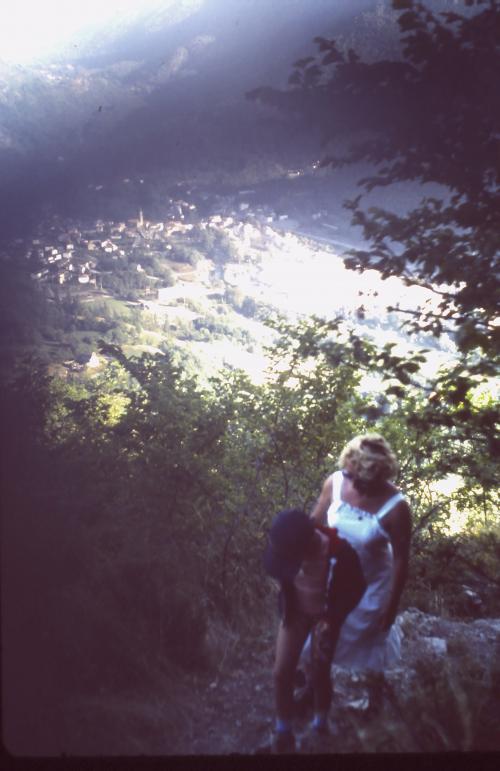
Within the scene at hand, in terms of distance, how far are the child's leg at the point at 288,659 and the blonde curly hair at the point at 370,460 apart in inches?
25.1

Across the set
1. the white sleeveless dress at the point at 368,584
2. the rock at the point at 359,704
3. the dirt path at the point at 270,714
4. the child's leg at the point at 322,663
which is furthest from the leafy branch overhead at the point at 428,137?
the rock at the point at 359,704

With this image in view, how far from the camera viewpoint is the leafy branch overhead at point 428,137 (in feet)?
8.80

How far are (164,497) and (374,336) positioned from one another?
2.35 meters

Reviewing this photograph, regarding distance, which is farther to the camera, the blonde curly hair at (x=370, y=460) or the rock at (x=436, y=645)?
the rock at (x=436, y=645)

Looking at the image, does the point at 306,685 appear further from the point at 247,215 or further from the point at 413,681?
the point at 247,215

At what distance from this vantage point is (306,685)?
2.45 m

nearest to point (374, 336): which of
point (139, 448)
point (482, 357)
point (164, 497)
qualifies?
point (482, 357)

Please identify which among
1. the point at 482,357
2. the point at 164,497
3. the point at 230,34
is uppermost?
the point at 230,34

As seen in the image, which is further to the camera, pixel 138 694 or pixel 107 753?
pixel 138 694

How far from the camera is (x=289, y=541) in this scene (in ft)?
6.50

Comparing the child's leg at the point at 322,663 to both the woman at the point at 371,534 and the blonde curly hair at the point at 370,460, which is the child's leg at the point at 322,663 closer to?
the woman at the point at 371,534

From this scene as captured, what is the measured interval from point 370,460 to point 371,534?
0.30 metres

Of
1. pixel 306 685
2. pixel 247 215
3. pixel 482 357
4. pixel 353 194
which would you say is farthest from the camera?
pixel 247 215

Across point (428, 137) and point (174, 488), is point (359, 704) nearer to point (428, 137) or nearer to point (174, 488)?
point (174, 488)
